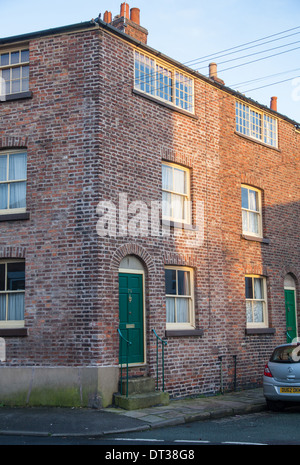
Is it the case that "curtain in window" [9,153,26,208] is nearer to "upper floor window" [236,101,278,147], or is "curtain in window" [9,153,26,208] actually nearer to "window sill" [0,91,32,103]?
"window sill" [0,91,32,103]

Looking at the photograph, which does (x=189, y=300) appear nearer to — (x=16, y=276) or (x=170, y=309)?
(x=170, y=309)

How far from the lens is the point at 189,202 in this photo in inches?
594

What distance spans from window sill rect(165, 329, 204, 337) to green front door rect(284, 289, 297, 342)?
521 cm

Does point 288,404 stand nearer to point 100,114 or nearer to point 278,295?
point 278,295

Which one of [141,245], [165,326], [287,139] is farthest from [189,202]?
[287,139]

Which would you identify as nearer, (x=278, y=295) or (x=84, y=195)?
(x=84, y=195)

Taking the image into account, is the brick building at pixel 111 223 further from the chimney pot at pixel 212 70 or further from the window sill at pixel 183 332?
the chimney pot at pixel 212 70

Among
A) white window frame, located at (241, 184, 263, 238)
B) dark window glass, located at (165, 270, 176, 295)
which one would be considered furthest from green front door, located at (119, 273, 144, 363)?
white window frame, located at (241, 184, 263, 238)

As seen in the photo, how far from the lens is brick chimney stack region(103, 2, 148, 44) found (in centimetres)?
1500

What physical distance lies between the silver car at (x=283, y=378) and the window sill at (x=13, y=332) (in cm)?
566

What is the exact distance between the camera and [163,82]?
14.9 metres

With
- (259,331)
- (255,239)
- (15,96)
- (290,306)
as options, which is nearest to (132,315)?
(259,331)

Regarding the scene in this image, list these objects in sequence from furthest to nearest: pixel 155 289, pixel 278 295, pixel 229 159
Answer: pixel 278 295 → pixel 229 159 → pixel 155 289

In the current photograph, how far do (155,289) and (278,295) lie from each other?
606cm
